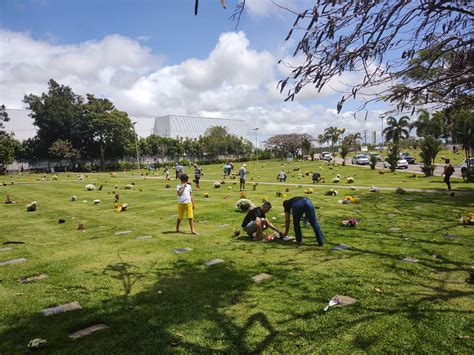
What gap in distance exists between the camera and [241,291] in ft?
19.5

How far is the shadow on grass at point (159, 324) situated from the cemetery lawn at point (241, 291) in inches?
0.6

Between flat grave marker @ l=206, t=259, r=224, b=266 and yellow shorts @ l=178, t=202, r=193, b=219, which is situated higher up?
yellow shorts @ l=178, t=202, r=193, b=219

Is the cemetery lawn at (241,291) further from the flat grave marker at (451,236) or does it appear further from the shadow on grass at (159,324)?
the flat grave marker at (451,236)

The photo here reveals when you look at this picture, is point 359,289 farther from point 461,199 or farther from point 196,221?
point 461,199

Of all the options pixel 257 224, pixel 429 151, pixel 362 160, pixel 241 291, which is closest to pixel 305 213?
pixel 257 224

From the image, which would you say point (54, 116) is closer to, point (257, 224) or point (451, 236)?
point (257, 224)

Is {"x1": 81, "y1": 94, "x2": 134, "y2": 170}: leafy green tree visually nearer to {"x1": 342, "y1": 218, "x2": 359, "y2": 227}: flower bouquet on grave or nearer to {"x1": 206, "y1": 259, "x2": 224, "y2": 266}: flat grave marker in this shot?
{"x1": 342, "y1": 218, "x2": 359, "y2": 227}: flower bouquet on grave

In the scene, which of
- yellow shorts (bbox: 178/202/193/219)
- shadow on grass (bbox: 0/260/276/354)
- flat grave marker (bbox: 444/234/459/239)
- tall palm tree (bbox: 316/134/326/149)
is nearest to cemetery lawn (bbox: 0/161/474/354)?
shadow on grass (bbox: 0/260/276/354)

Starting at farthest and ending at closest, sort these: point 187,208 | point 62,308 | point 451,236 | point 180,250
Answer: point 187,208 < point 451,236 < point 180,250 < point 62,308

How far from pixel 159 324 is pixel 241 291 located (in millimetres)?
1601

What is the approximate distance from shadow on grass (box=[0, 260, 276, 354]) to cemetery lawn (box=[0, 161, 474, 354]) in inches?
0.6

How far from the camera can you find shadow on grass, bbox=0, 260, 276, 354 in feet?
13.9

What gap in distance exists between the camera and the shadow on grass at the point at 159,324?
425 centimetres

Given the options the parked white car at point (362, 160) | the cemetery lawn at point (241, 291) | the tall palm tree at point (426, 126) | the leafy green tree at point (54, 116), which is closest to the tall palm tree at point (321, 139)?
the tall palm tree at point (426, 126)
